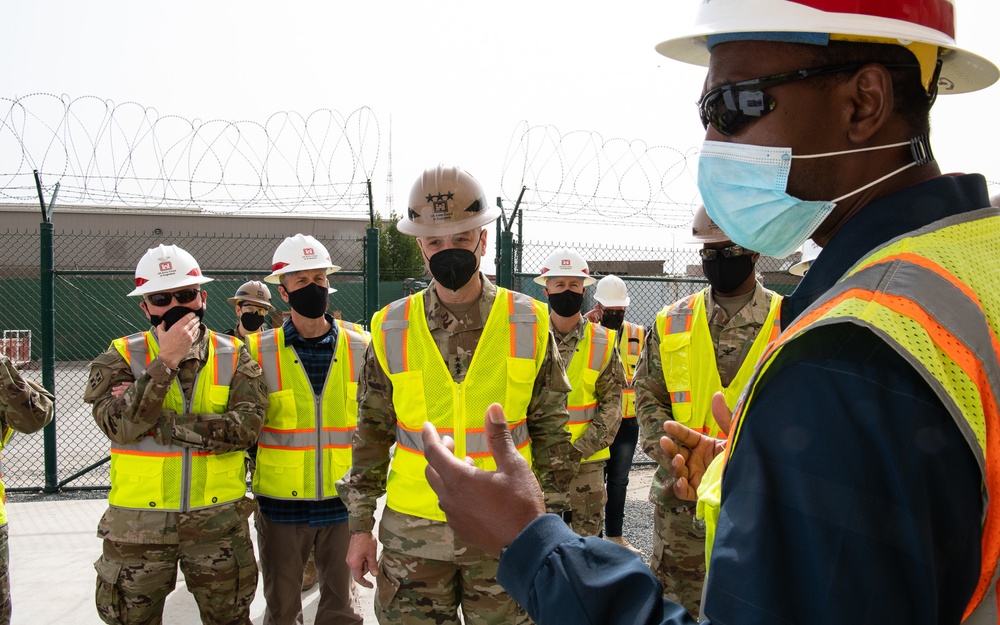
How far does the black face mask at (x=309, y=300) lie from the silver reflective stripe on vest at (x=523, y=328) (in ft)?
6.20

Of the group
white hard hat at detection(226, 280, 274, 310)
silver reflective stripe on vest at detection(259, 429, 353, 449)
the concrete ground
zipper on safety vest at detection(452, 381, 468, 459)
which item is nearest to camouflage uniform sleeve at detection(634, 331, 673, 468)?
zipper on safety vest at detection(452, 381, 468, 459)

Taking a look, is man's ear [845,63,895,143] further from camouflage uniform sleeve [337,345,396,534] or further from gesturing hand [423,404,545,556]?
camouflage uniform sleeve [337,345,396,534]

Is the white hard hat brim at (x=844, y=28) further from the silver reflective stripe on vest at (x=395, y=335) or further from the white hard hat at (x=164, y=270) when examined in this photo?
the white hard hat at (x=164, y=270)

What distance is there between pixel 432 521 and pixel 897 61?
253 centimetres

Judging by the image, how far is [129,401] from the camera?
378 cm

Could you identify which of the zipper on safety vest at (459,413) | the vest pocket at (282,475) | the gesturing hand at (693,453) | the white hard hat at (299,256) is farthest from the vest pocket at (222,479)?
the gesturing hand at (693,453)

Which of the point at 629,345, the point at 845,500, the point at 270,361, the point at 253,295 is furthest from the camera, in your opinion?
the point at 629,345

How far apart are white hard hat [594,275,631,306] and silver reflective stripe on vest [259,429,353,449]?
12.6 feet

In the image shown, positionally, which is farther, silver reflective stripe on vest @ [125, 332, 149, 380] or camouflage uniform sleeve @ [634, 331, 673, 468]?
camouflage uniform sleeve @ [634, 331, 673, 468]

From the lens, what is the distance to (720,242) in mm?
4105

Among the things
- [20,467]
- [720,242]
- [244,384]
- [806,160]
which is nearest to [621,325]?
[720,242]

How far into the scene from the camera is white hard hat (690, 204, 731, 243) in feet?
13.4

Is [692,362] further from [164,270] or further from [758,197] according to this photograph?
[164,270]

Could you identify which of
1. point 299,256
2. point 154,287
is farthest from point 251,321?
point 154,287
